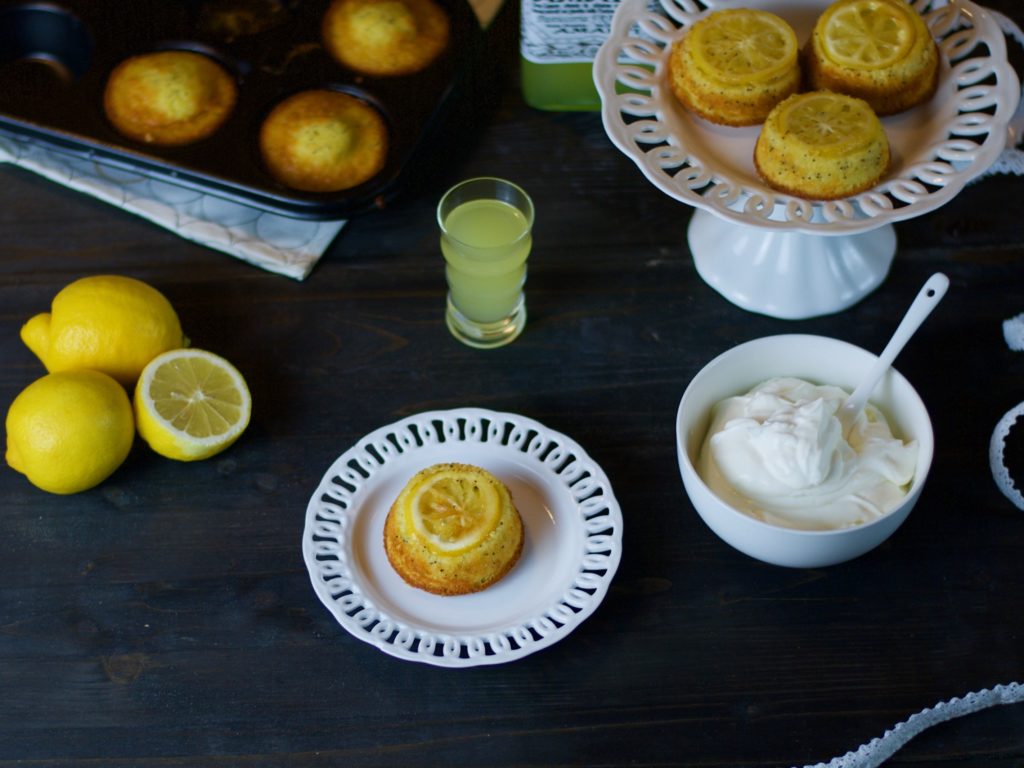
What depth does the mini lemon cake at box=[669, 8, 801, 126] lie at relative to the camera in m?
1.19

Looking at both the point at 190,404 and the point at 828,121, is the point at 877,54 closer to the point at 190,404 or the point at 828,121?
the point at 828,121

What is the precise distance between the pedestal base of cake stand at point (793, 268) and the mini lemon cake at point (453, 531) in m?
0.42

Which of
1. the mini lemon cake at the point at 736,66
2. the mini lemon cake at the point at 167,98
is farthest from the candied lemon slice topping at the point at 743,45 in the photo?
the mini lemon cake at the point at 167,98

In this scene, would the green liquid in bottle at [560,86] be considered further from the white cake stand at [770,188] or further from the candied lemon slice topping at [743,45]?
the candied lemon slice topping at [743,45]

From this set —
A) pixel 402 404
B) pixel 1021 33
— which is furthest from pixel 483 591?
pixel 1021 33

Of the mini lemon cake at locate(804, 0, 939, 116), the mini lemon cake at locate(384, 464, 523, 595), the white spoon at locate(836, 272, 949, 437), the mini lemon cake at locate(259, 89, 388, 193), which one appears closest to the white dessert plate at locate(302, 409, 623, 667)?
the mini lemon cake at locate(384, 464, 523, 595)

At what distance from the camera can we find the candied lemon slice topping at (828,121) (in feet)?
3.67

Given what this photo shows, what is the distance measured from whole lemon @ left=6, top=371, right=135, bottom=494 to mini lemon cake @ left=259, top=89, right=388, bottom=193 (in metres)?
0.37

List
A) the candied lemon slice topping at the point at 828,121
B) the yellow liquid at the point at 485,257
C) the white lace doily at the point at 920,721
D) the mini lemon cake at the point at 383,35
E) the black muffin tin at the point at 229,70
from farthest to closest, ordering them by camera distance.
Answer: the mini lemon cake at the point at 383,35, the black muffin tin at the point at 229,70, the yellow liquid at the point at 485,257, the candied lemon slice topping at the point at 828,121, the white lace doily at the point at 920,721

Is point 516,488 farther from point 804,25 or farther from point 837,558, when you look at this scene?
point 804,25

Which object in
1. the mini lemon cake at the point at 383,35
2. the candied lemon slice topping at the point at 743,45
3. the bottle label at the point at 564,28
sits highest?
the candied lemon slice topping at the point at 743,45

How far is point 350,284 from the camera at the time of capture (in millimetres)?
1372

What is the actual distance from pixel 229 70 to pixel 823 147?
2.62 ft

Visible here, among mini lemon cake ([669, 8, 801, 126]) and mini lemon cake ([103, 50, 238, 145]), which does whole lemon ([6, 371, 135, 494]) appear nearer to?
mini lemon cake ([103, 50, 238, 145])
